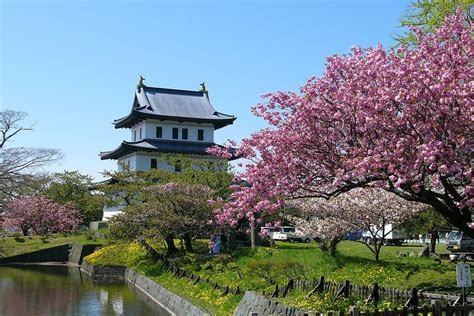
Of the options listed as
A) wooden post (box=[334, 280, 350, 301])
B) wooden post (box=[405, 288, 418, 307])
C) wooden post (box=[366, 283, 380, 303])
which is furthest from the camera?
wooden post (box=[334, 280, 350, 301])

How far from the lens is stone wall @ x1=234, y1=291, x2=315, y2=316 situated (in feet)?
42.4

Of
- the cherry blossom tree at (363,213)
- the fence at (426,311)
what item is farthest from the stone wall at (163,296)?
the fence at (426,311)

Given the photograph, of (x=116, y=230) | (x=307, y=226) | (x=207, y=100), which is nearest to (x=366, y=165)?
(x=307, y=226)

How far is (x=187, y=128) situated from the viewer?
59125 millimetres

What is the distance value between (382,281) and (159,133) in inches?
1674

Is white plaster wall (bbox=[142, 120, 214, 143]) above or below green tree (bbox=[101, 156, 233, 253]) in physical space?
above

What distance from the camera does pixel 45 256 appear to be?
45.4 metres

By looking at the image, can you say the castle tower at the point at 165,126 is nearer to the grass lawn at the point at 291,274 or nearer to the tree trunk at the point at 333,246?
the grass lawn at the point at 291,274

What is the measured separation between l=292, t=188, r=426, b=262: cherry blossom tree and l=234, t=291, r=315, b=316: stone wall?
8.61 meters

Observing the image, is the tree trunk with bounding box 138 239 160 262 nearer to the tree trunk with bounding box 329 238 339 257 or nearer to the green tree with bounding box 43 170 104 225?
the tree trunk with bounding box 329 238 339 257

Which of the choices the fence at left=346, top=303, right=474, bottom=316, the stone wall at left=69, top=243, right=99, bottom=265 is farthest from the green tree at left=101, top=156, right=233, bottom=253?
the fence at left=346, top=303, right=474, bottom=316

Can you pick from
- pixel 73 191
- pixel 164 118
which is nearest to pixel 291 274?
pixel 164 118

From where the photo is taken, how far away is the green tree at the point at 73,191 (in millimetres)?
60438

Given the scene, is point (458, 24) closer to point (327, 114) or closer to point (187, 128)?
point (327, 114)
